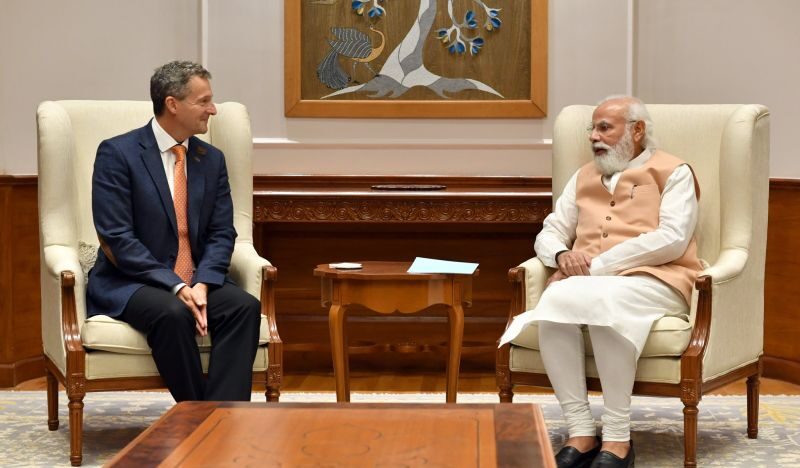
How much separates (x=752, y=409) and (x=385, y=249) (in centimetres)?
220

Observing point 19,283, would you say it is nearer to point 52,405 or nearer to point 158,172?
point 52,405

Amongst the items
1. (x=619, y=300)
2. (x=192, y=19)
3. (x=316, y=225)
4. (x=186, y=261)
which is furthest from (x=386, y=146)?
(x=619, y=300)

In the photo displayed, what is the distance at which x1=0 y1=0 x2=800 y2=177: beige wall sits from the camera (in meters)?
5.93

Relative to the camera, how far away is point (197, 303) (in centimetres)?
424

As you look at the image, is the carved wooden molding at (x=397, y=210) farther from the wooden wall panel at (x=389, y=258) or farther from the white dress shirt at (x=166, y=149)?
the white dress shirt at (x=166, y=149)

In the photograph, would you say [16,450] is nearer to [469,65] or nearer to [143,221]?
[143,221]

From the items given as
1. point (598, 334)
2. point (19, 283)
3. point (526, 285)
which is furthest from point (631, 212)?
point (19, 283)

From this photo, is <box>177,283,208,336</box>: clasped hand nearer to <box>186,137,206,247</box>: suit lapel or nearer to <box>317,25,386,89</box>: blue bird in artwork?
<box>186,137,206,247</box>: suit lapel

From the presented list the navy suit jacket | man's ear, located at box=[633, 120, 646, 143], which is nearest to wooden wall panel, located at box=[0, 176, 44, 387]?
the navy suit jacket

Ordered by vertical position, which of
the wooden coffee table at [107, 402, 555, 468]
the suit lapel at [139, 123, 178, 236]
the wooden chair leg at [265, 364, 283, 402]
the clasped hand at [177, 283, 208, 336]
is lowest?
the wooden chair leg at [265, 364, 283, 402]

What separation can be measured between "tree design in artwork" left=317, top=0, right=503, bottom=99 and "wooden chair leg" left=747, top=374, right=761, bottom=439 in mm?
2085

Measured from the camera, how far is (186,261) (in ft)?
14.8

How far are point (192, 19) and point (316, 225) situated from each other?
1258 mm

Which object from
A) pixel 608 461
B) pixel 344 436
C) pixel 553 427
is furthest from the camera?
pixel 553 427
